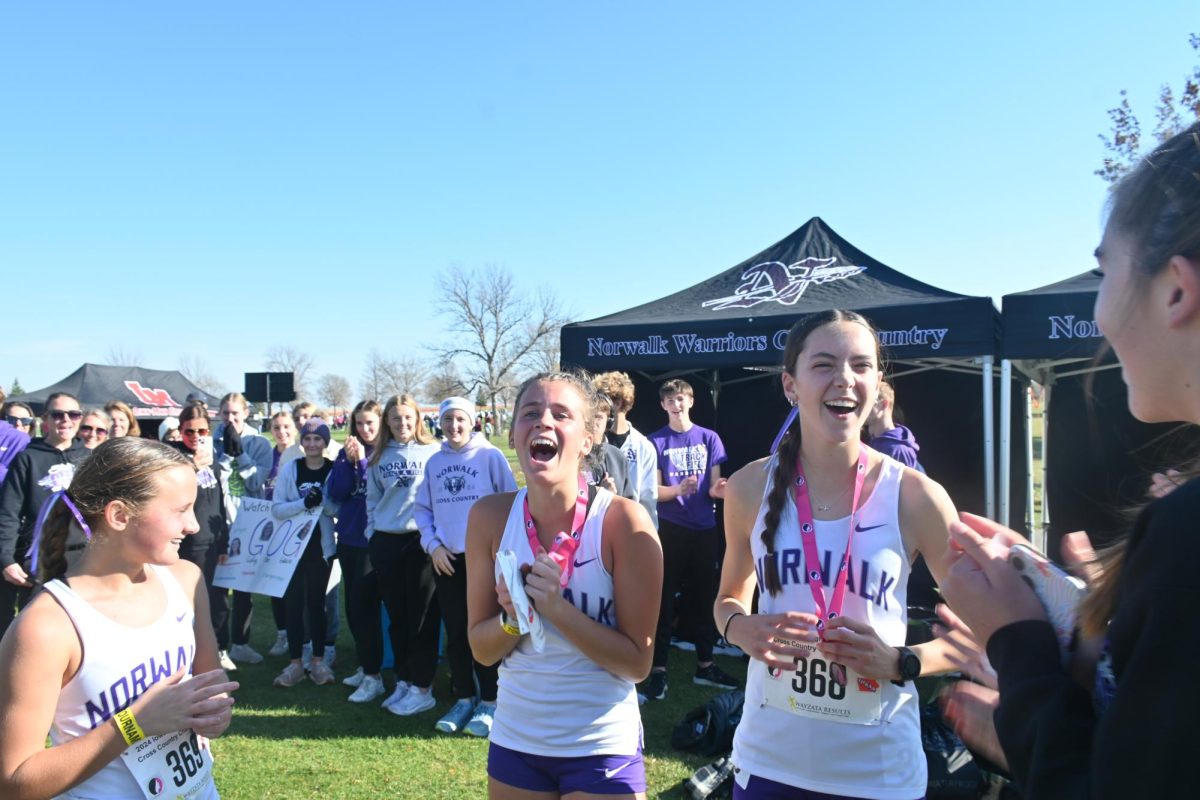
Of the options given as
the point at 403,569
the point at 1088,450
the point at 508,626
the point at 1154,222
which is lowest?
Result: the point at 403,569

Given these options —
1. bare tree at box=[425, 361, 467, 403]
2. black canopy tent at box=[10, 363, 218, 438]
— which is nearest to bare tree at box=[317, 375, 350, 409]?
bare tree at box=[425, 361, 467, 403]

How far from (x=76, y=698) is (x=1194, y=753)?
2.18 m

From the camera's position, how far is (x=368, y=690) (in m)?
5.67

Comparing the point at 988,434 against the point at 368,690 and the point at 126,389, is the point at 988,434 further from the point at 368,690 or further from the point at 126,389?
the point at 126,389

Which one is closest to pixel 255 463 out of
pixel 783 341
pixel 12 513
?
pixel 12 513

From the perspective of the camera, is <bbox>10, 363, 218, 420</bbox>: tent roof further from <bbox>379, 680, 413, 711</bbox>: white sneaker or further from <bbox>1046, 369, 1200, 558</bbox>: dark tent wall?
<bbox>1046, 369, 1200, 558</bbox>: dark tent wall

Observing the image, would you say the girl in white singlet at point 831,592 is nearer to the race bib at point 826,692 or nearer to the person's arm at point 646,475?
the race bib at point 826,692

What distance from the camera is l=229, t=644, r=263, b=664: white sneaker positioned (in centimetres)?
666

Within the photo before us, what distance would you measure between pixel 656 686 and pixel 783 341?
3064 mm

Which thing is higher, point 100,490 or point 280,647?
point 100,490

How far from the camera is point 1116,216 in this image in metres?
1.04

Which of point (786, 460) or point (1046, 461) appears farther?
point (1046, 461)

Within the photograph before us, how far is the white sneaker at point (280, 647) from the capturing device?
22.6 feet

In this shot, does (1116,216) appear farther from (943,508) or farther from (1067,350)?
(1067,350)
